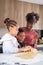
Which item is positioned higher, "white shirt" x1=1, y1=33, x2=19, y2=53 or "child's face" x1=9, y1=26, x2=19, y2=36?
"child's face" x1=9, y1=26, x2=19, y2=36

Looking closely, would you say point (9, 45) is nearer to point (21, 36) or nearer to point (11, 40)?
point (11, 40)

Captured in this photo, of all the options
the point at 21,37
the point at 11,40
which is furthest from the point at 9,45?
the point at 21,37

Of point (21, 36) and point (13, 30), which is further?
point (21, 36)

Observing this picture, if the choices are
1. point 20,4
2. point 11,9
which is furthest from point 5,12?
point 20,4

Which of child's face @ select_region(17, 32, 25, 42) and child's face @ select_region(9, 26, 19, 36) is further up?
child's face @ select_region(9, 26, 19, 36)

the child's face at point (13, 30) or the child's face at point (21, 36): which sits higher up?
the child's face at point (13, 30)

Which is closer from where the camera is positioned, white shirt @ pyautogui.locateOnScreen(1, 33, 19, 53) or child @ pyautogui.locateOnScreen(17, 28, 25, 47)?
white shirt @ pyautogui.locateOnScreen(1, 33, 19, 53)

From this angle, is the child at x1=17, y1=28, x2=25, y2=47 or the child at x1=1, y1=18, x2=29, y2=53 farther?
→ the child at x1=17, y1=28, x2=25, y2=47

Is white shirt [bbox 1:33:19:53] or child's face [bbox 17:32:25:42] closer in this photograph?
white shirt [bbox 1:33:19:53]

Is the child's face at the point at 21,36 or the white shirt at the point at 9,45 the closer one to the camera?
the white shirt at the point at 9,45

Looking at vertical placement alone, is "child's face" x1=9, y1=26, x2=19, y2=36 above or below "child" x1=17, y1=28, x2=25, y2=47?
above

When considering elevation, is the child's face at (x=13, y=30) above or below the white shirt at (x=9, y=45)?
above

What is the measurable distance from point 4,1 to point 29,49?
0.68 metres

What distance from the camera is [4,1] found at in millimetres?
1668
